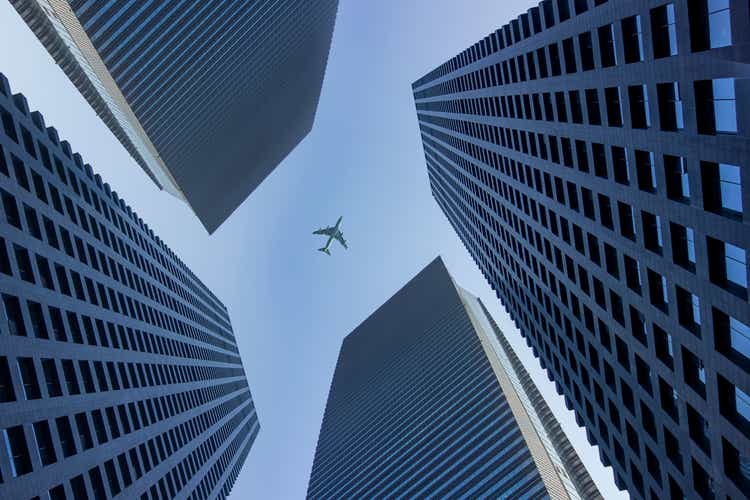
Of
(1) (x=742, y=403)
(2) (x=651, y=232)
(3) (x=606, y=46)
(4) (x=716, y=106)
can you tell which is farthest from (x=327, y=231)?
(4) (x=716, y=106)

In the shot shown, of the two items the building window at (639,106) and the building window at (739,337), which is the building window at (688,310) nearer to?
the building window at (739,337)

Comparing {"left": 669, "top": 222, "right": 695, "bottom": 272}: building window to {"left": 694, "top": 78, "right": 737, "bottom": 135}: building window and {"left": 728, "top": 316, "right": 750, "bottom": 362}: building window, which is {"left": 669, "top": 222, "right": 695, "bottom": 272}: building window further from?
{"left": 694, "top": 78, "right": 737, "bottom": 135}: building window

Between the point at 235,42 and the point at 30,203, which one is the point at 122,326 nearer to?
the point at 30,203

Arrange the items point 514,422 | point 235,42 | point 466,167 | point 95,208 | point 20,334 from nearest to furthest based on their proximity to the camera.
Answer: point 20,334 < point 95,208 < point 514,422 < point 466,167 < point 235,42

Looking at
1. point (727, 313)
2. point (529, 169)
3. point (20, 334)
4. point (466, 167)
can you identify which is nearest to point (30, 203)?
point (20, 334)

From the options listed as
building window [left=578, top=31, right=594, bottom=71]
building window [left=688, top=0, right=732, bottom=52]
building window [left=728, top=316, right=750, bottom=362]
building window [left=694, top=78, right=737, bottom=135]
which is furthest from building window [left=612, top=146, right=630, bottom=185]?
building window [left=728, top=316, right=750, bottom=362]

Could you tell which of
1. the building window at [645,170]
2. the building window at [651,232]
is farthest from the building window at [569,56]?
the building window at [651,232]
